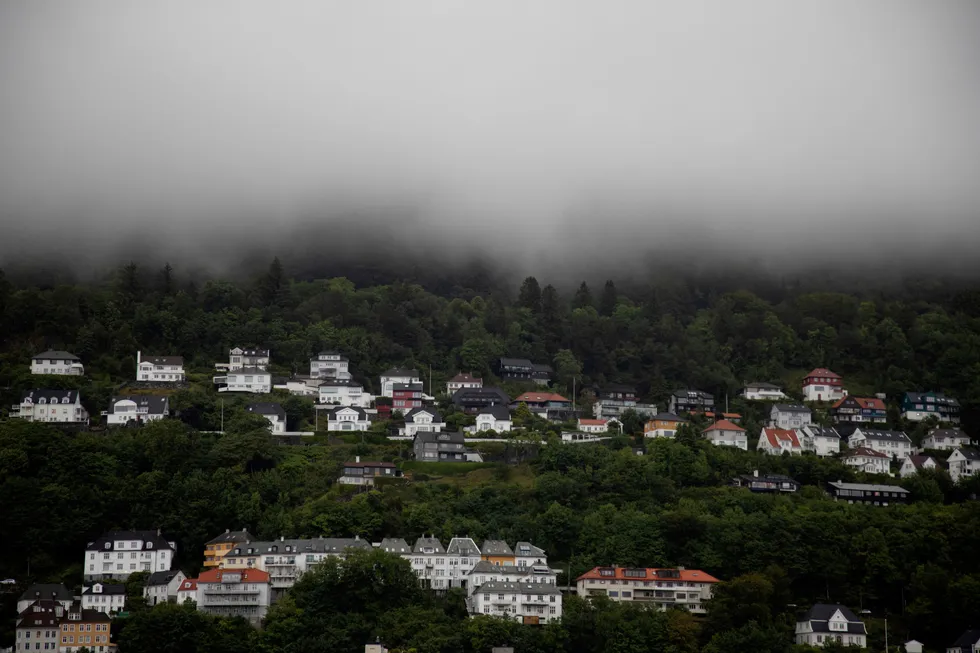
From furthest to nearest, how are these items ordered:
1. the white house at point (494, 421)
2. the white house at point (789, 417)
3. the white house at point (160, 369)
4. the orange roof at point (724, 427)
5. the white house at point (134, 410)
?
the white house at point (789, 417) < the white house at point (160, 369) < the white house at point (494, 421) < the orange roof at point (724, 427) < the white house at point (134, 410)

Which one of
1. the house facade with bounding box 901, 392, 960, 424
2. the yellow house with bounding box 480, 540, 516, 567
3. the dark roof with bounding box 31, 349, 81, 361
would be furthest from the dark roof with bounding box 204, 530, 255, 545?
the house facade with bounding box 901, 392, 960, 424

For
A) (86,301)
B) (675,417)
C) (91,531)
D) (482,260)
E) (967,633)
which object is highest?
(482,260)

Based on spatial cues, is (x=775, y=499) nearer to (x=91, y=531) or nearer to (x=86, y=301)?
(x=91, y=531)

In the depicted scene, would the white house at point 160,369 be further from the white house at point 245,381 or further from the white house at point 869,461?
the white house at point 869,461

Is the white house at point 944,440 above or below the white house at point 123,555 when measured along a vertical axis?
above

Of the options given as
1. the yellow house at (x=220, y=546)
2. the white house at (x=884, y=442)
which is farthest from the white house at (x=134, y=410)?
the white house at (x=884, y=442)

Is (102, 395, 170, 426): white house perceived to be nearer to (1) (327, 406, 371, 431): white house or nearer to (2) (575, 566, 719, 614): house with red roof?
(1) (327, 406, 371, 431): white house

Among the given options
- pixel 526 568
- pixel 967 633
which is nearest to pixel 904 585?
pixel 967 633
